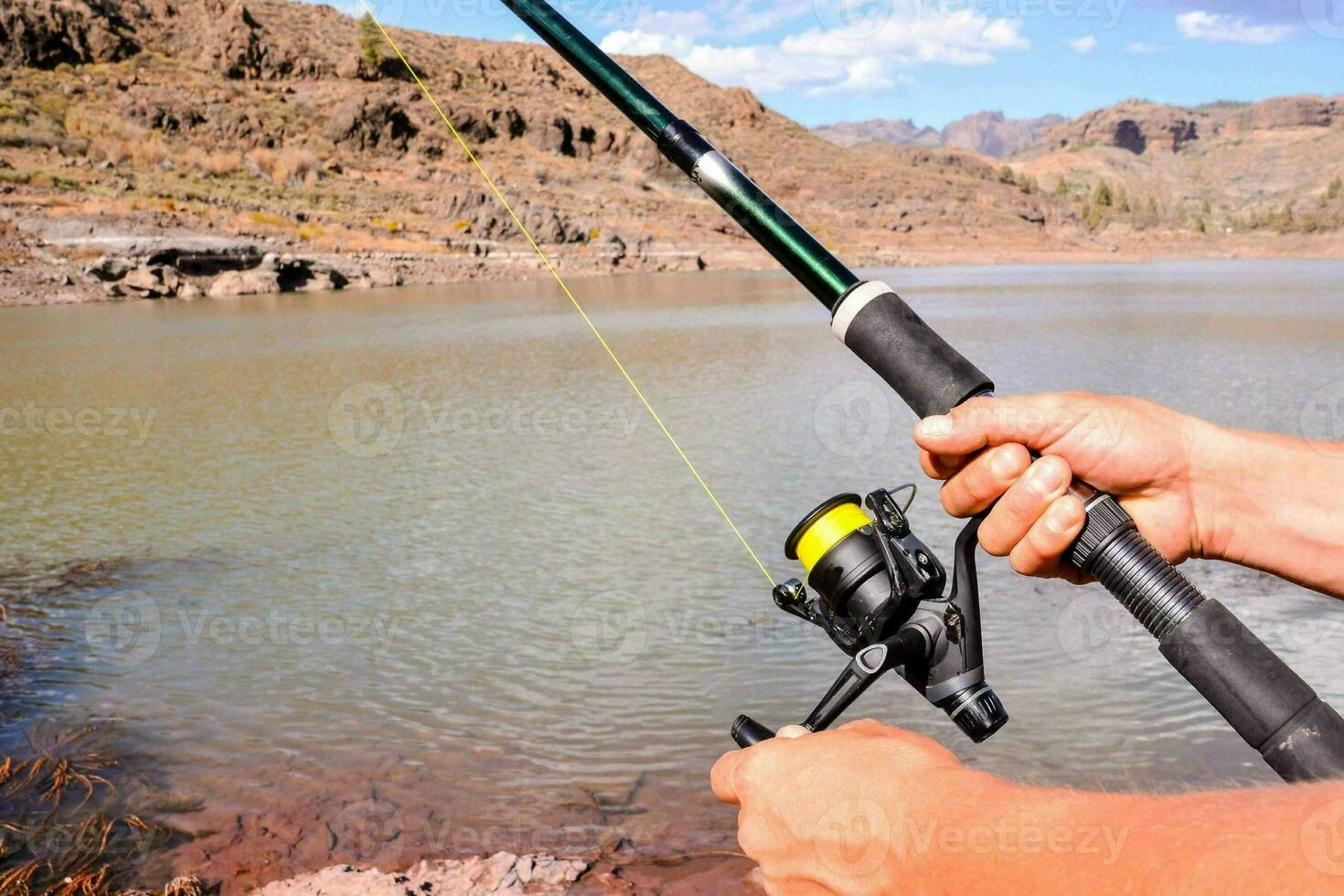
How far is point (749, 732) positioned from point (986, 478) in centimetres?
63

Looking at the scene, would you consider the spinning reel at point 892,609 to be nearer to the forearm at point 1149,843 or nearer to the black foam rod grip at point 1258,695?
the black foam rod grip at point 1258,695

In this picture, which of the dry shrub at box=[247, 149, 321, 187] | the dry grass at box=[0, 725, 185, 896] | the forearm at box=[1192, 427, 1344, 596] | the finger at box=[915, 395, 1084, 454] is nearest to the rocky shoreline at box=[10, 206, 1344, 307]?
the dry shrub at box=[247, 149, 321, 187]

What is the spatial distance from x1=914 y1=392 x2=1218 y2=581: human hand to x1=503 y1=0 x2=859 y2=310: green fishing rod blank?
0.41 metres

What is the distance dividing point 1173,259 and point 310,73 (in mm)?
Answer: 51388

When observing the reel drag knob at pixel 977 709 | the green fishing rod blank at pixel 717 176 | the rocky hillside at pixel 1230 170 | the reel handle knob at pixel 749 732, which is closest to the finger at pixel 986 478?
the reel drag knob at pixel 977 709

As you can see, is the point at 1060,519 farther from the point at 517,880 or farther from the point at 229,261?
the point at 229,261

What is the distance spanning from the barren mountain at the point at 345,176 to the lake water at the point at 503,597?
1602 centimetres

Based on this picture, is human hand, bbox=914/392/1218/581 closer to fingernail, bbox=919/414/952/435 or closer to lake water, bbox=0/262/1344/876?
fingernail, bbox=919/414/952/435

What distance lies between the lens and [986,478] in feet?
6.48

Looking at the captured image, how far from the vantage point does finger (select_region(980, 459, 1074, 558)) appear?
1873mm

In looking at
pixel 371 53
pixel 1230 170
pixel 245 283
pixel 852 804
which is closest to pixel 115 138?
pixel 245 283

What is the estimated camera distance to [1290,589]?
5352 millimetres

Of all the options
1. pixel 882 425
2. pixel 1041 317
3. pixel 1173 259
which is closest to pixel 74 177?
pixel 1041 317

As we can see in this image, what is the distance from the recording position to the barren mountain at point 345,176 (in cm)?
2877
